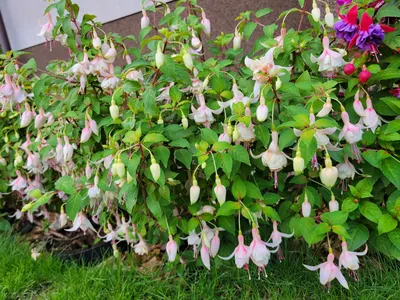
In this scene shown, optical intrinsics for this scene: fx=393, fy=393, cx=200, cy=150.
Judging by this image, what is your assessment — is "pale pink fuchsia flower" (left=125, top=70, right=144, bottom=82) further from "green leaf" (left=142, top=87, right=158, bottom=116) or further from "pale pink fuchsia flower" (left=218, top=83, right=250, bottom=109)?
"pale pink fuchsia flower" (left=218, top=83, right=250, bottom=109)

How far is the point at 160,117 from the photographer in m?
1.26

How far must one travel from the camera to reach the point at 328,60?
1.16m

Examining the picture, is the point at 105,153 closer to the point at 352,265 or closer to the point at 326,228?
the point at 326,228

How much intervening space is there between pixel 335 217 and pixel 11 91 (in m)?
1.26

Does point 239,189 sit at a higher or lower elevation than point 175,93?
lower

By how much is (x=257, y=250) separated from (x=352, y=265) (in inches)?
11.3

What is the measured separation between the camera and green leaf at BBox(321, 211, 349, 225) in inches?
45.8

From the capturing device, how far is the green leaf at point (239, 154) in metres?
1.12

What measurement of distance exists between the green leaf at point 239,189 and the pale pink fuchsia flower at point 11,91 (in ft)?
3.00

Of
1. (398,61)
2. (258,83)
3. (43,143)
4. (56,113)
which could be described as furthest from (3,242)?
(398,61)

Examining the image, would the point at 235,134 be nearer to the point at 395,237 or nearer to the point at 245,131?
the point at 245,131

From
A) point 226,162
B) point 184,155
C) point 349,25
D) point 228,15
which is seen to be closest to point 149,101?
point 184,155

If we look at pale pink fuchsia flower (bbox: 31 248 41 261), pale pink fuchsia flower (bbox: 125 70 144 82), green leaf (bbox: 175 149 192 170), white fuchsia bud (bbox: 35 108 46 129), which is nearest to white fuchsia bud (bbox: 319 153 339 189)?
green leaf (bbox: 175 149 192 170)

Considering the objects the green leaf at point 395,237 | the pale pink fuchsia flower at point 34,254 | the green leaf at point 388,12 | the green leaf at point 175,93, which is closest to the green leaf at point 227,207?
the green leaf at point 175,93
